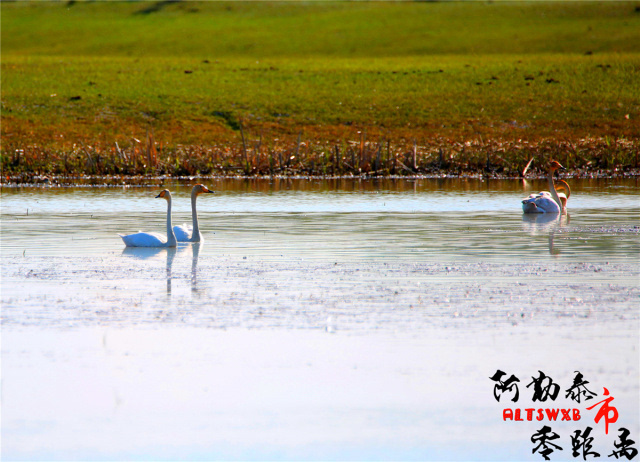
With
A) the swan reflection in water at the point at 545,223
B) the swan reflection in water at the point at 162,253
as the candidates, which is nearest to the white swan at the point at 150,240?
the swan reflection in water at the point at 162,253

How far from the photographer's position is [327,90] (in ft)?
200

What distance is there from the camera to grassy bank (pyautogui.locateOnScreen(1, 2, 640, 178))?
114ft

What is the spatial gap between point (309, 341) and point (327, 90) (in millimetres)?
52842

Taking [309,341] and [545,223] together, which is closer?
[309,341]

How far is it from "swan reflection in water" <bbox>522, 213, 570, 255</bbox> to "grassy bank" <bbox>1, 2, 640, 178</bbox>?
11888mm

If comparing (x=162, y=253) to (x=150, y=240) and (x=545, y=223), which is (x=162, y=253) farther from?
(x=545, y=223)

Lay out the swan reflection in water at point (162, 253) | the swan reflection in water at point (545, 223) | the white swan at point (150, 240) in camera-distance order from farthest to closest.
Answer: the swan reflection in water at point (545, 223), the white swan at point (150, 240), the swan reflection in water at point (162, 253)

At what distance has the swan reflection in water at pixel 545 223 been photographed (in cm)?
1748

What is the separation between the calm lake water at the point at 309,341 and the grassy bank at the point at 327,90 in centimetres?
1624

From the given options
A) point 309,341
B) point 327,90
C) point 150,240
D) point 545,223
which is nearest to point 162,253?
point 150,240

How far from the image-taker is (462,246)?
15.2 metres

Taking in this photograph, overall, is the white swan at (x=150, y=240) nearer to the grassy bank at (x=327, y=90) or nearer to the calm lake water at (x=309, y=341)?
the calm lake water at (x=309, y=341)

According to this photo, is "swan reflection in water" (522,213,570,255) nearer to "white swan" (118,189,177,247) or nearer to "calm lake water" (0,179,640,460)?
"calm lake water" (0,179,640,460)

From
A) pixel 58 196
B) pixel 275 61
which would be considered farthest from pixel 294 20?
pixel 58 196
